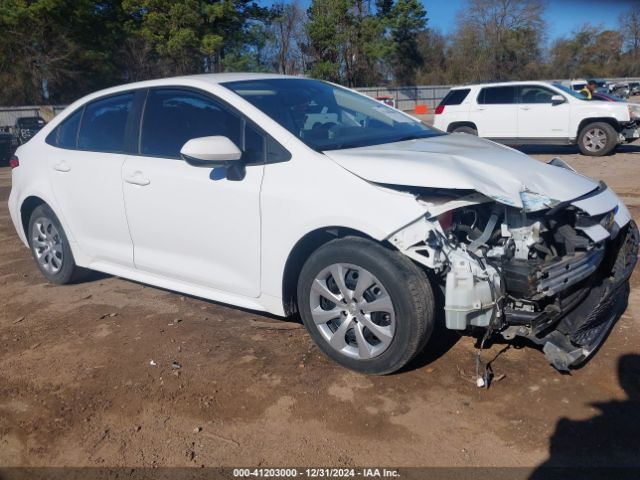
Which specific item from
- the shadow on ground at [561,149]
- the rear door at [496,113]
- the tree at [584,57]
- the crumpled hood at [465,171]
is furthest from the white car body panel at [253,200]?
the tree at [584,57]

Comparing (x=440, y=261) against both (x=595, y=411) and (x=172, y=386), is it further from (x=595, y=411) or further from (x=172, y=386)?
(x=172, y=386)

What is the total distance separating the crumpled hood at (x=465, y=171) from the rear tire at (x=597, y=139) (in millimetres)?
11158

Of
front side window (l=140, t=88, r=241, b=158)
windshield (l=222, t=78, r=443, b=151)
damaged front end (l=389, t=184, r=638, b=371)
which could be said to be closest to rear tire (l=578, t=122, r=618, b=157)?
windshield (l=222, t=78, r=443, b=151)

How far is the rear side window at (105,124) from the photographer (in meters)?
4.63

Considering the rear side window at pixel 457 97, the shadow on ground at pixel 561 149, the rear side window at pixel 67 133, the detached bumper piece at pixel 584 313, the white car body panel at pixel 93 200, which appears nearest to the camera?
the detached bumper piece at pixel 584 313

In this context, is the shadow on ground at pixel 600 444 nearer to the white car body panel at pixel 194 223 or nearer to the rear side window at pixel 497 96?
the white car body panel at pixel 194 223

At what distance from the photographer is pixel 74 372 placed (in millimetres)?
3803

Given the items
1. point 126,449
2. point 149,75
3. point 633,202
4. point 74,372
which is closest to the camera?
point 126,449

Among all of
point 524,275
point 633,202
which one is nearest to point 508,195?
point 524,275

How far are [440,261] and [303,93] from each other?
6.23 feet

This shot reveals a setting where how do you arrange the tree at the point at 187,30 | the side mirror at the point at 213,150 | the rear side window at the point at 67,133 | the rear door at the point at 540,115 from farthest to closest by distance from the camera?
the tree at the point at 187,30, the rear door at the point at 540,115, the rear side window at the point at 67,133, the side mirror at the point at 213,150

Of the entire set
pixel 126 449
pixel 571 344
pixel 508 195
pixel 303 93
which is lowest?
pixel 126 449

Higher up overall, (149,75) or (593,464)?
(149,75)

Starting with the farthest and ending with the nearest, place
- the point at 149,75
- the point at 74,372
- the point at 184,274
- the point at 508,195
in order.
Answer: the point at 149,75 < the point at 184,274 < the point at 74,372 < the point at 508,195
